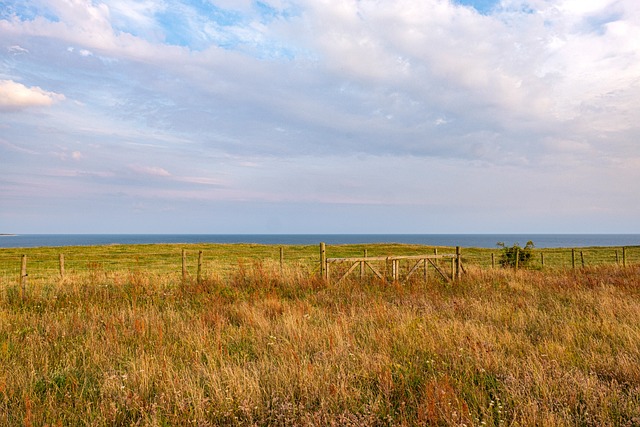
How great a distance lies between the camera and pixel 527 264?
75.8 feet

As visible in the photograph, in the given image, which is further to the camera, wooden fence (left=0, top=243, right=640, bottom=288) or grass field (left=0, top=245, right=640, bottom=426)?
wooden fence (left=0, top=243, right=640, bottom=288)

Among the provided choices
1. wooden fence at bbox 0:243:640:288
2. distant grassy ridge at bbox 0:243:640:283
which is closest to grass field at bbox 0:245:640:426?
wooden fence at bbox 0:243:640:288

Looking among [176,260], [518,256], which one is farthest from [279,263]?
[176,260]

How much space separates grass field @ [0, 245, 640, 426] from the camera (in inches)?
154

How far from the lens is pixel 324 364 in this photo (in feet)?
16.8

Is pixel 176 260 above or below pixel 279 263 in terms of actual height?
below

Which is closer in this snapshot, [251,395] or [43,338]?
[251,395]

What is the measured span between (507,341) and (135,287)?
32.3ft

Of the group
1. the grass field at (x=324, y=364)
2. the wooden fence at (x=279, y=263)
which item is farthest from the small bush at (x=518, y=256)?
the grass field at (x=324, y=364)

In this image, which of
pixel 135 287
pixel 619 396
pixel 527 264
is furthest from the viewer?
pixel 527 264

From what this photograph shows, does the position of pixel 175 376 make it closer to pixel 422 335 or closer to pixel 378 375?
pixel 378 375

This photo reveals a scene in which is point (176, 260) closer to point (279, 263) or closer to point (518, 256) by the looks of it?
point (279, 263)

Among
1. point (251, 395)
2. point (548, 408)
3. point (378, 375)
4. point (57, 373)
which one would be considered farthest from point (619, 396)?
point (57, 373)

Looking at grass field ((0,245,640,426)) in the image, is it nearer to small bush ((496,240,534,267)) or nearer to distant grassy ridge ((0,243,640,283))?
distant grassy ridge ((0,243,640,283))
